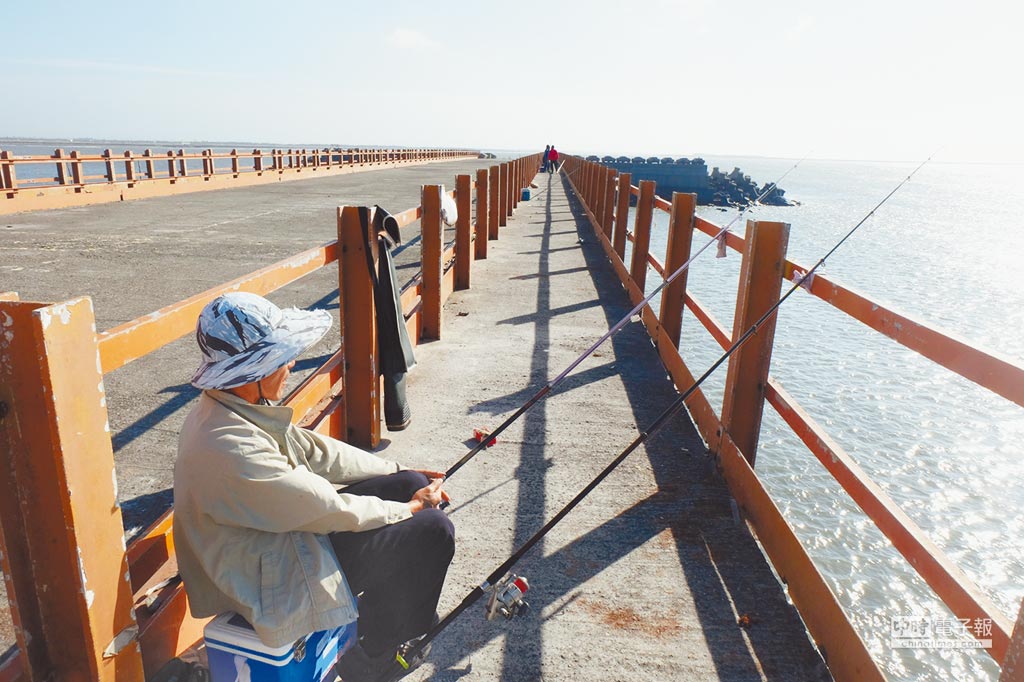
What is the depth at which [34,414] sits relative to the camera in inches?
66.6

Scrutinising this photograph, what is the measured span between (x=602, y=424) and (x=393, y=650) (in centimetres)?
269

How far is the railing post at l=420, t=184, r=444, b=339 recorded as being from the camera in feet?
20.5

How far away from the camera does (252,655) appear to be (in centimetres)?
215

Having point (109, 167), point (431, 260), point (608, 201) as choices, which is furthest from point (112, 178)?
point (431, 260)

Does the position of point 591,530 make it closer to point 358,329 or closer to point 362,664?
point 362,664

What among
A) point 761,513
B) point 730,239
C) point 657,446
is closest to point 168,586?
point 761,513

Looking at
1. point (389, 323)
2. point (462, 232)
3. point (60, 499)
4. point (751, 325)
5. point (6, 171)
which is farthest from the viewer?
Result: point (6, 171)

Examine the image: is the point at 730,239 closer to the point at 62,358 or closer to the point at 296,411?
the point at 296,411

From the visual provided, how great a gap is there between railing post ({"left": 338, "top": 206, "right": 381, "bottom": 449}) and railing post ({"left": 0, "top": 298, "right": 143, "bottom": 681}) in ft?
6.76

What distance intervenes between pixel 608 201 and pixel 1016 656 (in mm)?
11587

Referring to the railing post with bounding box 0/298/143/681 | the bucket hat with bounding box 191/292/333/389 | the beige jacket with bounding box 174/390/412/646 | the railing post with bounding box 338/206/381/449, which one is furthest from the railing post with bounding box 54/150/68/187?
the railing post with bounding box 0/298/143/681

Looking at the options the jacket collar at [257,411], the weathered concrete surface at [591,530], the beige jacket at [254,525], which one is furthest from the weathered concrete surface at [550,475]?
the jacket collar at [257,411]

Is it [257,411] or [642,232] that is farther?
[642,232]

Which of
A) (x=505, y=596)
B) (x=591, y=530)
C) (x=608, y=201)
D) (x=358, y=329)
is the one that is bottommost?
(x=591, y=530)
